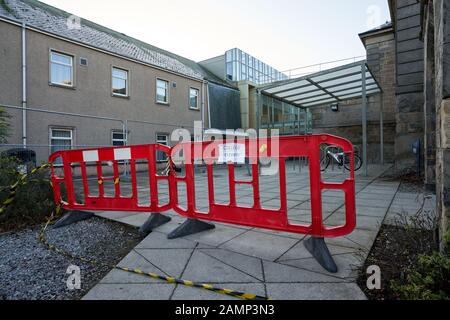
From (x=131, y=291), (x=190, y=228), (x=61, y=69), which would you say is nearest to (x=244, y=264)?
(x=131, y=291)

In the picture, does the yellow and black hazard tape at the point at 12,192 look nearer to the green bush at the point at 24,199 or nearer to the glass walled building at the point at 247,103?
the green bush at the point at 24,199

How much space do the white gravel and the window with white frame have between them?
8548 mm

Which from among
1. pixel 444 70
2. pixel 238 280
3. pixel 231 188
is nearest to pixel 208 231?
pixel 231 188

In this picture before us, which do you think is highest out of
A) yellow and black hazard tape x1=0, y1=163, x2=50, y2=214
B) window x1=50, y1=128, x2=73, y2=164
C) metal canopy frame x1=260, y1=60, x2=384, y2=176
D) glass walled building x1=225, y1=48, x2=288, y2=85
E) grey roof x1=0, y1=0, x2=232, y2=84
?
glass walled building x1=225, y1=48, x2=288, y2=85

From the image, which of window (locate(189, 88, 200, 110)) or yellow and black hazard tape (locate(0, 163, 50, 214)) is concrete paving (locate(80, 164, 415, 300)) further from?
window (locate(189, 88, 200, 110))

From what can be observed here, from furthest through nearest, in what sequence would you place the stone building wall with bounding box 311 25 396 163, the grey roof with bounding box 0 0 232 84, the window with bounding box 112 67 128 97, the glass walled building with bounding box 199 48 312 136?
1. the glass walled building with bounding box 199 48 312 136
2. the stone building wall with bounding box 311 25 396 163
3. the window with bounding box 112 67 128 97
4. the grey roof with bounding box 0 0 232 84

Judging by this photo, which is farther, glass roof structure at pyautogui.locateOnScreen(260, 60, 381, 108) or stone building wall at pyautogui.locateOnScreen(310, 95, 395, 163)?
stone building wall at pyautogui.locateOnScreen(310, 95, 395, 163)

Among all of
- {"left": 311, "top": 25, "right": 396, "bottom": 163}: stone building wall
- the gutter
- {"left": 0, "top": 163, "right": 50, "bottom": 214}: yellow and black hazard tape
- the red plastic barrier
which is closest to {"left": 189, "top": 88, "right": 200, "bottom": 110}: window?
the gutter

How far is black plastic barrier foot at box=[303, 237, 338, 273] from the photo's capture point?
2.48 metres

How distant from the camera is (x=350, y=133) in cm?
1609

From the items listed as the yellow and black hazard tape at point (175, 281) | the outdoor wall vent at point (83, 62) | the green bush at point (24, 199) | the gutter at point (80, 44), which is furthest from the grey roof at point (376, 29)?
the yellow and black hazard tape at point (175, 281)

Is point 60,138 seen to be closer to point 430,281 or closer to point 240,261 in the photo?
point 240,261

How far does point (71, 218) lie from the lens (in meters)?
4.48

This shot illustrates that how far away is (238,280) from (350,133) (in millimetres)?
15657
